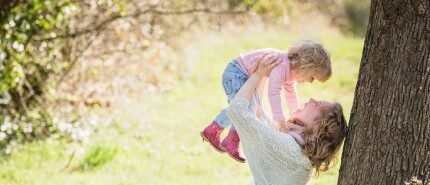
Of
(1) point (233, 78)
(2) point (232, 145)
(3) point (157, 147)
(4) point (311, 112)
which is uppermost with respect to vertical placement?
(1) point (233, 78)

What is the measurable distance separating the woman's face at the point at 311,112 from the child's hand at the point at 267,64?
296 mm

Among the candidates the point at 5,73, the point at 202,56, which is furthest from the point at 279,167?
the point at 202,56

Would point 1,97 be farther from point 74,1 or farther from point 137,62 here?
point 137,62

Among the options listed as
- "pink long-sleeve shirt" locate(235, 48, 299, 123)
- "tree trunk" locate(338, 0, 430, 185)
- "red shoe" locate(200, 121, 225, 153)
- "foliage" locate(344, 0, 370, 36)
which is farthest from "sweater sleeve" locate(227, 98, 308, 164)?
"foliage" locate(344, 0, 370, 36)

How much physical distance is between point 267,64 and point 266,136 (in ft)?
A: 1.40

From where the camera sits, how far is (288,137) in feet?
12.5

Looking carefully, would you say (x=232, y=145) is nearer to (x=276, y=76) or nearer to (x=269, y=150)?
(x=269, y=150)

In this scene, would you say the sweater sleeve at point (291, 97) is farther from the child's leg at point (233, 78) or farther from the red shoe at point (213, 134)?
the red shoe at point (213, 134)

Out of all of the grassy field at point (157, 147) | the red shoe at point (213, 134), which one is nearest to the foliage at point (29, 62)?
the grassy field at point (157, 147)

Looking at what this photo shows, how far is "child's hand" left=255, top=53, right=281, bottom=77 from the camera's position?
3.89 metres

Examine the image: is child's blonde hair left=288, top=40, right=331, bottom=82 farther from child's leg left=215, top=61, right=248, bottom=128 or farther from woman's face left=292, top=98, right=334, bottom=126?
child's leg left=215, top=61, right=248, bottom=128

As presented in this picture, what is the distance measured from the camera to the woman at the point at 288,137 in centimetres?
378

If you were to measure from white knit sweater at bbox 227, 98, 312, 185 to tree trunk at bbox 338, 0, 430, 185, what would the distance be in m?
0.41

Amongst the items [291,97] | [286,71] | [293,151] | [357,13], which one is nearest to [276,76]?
[286,71]
